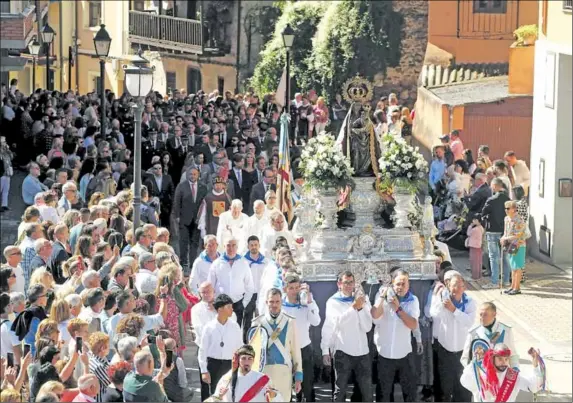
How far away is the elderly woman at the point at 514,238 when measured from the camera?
73.2 feet

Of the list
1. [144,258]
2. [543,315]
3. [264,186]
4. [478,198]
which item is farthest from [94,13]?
[144,258]

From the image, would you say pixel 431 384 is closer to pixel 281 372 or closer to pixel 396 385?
pixel 396 385

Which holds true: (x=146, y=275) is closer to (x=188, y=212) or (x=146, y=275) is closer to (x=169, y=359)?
(x=169, y=359)

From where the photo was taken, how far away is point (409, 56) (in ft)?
141

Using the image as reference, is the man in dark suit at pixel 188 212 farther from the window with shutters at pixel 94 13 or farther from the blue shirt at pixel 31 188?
the window with shutters at pixel 94 13

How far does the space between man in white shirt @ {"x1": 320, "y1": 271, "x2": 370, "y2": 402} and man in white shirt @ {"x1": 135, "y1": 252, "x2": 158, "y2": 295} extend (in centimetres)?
183

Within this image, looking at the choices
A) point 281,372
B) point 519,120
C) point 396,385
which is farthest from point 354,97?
point 519,120

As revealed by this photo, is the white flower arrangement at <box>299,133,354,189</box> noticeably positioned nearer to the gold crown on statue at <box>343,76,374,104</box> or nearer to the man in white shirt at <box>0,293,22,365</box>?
the gold crown on statue at <box>343,76,374,104</box>

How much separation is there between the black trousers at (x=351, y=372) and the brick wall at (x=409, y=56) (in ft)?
89.0

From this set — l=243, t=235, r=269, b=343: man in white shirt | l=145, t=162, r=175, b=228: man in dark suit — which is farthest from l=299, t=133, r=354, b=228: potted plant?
l=145, t=162, r=175, b=228: man in dark suit

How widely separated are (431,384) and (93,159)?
1070 centimetres

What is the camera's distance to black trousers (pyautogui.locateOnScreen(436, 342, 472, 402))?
16234 mm

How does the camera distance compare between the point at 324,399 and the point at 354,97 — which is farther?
the point at 354,97

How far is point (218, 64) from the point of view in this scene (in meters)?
53.4
